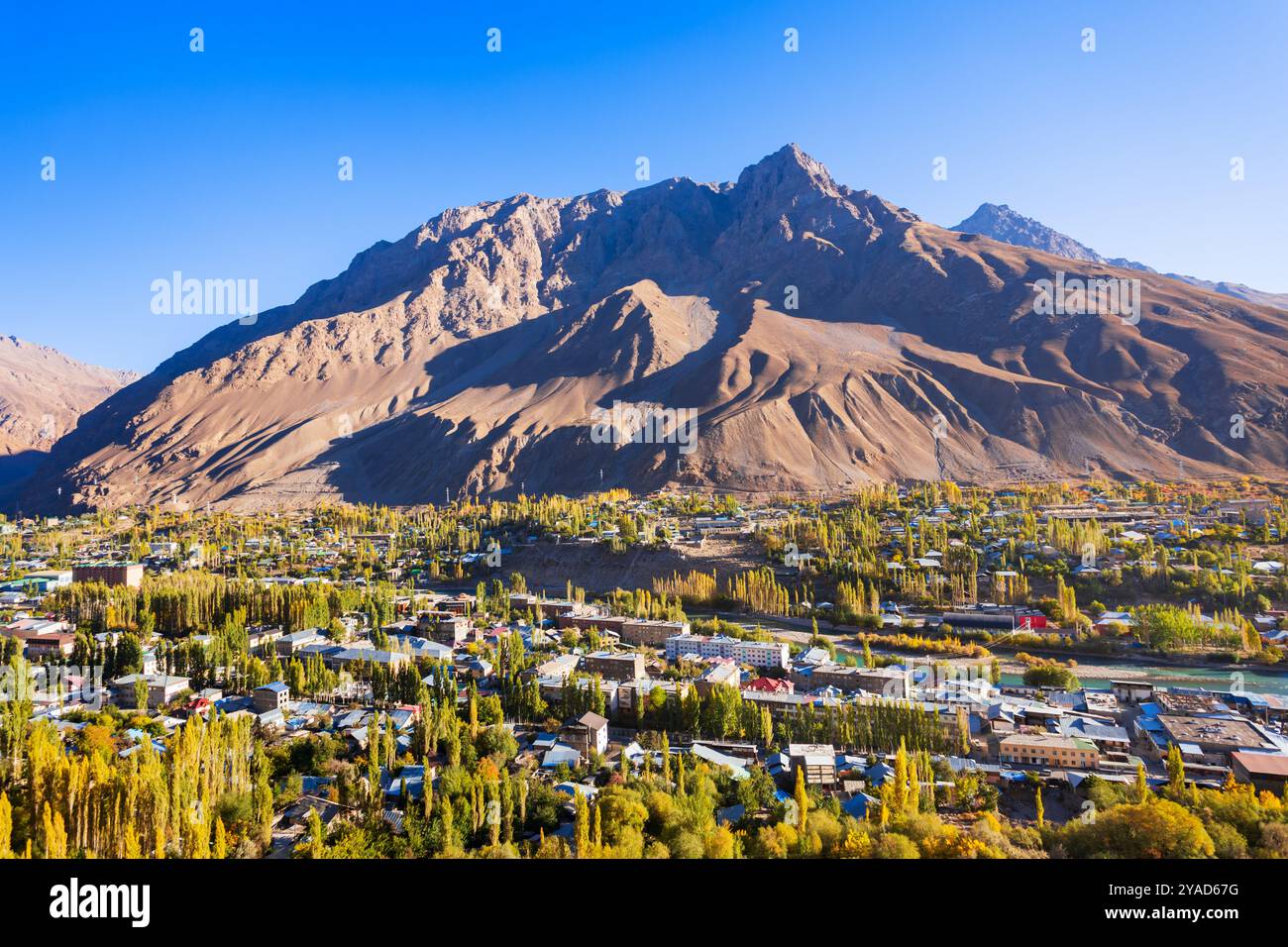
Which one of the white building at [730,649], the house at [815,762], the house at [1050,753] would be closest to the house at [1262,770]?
the house at [1050,753]

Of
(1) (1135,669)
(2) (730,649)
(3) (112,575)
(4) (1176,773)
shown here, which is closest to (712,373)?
(3) (112,575)

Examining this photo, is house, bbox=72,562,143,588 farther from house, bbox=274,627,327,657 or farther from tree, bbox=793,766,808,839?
tree, bbox=793,766,808,839

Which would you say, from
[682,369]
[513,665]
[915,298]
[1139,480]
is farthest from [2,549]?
[915,298]

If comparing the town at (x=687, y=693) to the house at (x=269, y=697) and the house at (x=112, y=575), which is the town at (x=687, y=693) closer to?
the house at (x=269, y=697)

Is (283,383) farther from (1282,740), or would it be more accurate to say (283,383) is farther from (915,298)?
(1282,740)

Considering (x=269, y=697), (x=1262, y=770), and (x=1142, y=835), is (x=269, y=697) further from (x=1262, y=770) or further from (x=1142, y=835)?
(x=1262, y=770)

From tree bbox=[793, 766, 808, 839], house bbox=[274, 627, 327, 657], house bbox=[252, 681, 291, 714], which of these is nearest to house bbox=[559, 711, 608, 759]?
tree bbox=[793, 766, 808, 839]
